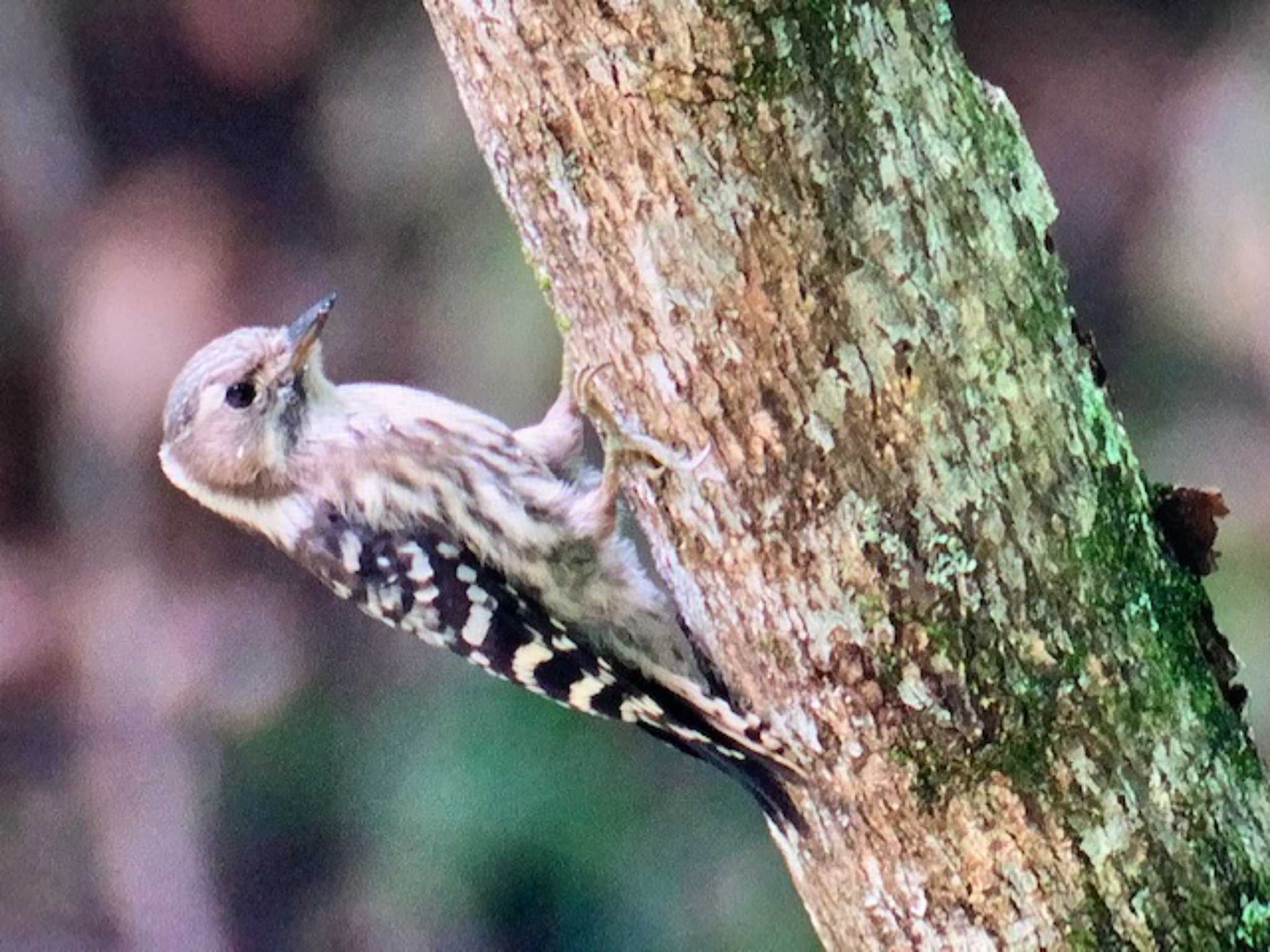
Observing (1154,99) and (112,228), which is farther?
(112,228)

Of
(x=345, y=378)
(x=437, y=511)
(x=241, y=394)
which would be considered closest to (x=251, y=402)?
(x=241, y=394)

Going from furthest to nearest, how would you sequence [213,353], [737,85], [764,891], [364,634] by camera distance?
1. [364,634]
2. [764,891]
3. [213,353]
4. [737,85]

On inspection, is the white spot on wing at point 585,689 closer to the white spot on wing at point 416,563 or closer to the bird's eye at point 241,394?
the white spot on wing at point 416,563

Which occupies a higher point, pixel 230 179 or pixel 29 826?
pixel 230 179

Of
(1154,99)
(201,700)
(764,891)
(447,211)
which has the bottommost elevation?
(201,700)

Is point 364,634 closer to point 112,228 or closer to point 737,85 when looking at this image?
point 112,228

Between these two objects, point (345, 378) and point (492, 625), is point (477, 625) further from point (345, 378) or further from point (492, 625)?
point (345, 378)

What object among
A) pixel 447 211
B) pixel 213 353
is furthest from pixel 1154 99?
pixel 213 353
